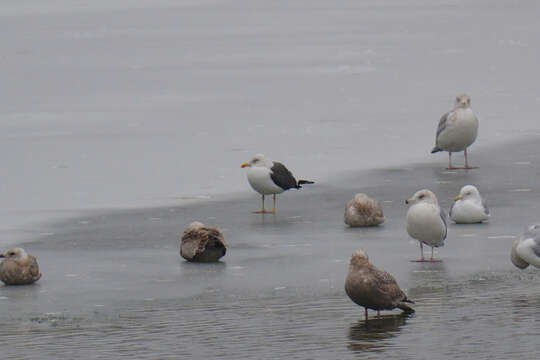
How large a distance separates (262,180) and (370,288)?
21.2ft


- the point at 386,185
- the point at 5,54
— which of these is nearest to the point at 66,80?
the point at 5,54

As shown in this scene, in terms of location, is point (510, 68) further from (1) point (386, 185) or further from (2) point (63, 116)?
(1) point (386, 185)

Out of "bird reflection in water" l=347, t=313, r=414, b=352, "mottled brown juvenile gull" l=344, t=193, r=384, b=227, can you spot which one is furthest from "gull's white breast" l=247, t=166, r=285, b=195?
"bird reflection in water" l=347, t=313, r=414, b=352

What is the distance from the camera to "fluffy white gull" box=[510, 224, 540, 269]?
11.7 m

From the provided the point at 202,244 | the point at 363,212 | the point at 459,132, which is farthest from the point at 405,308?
the point at 459,132

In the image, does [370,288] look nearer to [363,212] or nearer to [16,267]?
[16,267]

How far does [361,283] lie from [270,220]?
568 centimetres

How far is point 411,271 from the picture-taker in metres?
12.4

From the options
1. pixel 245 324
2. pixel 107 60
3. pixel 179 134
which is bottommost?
pixel 245 324

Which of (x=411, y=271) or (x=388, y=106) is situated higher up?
(x=388, y=106)

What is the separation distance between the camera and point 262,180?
16.6 m

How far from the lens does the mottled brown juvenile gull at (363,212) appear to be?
49.2 ft

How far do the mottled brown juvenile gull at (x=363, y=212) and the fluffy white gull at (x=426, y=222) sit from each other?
6.38ft

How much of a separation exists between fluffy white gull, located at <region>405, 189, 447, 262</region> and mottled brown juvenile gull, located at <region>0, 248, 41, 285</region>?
12.6 feet
